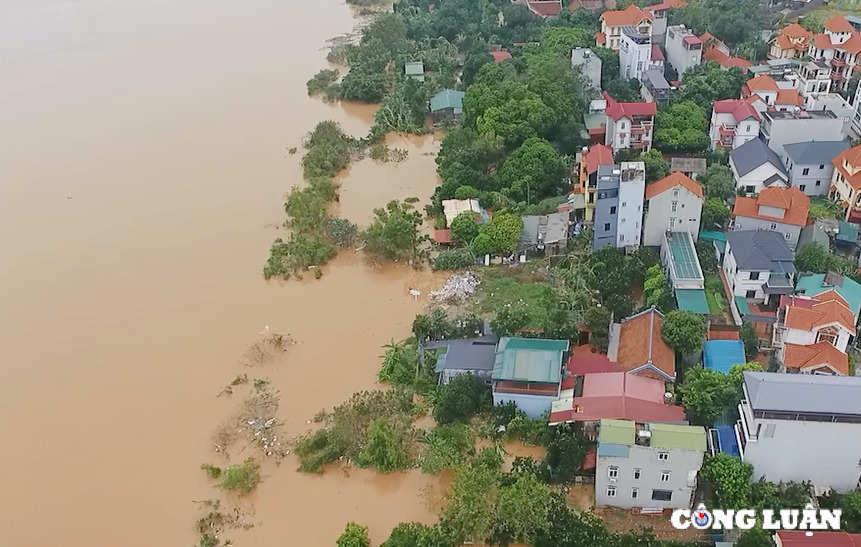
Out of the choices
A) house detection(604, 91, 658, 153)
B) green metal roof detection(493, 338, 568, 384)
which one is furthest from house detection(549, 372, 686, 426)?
house detection(604, 91, 658, 153)

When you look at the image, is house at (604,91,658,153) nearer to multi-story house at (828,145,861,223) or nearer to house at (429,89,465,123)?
multi-story house at (828,145,861,223)

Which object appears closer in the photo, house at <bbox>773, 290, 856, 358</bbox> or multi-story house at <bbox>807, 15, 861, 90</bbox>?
house at <bbox>773, 290, 856, 358</bbox>

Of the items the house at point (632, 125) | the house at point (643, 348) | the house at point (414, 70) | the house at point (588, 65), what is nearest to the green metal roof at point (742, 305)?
the house at point (643, 348)

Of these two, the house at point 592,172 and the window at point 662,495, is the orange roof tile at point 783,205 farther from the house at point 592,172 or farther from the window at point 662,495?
the window at point 662,495

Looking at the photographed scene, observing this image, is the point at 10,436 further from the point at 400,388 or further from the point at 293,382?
the point at 400,388

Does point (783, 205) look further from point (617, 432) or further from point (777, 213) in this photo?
point (617, 432)

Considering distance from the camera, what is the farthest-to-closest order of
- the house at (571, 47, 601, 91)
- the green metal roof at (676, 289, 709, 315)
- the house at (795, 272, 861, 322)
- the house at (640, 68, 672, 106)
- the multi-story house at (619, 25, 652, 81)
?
1. the multi-story house at (619, 25, 652, 81)
2. the house at (571, 47, 601, 91)
3. the house at (640, 68, 672, 106)
4. the green metal roof at (676, 289, 709, 315)
5. the house at (795, 272, 861, 322)

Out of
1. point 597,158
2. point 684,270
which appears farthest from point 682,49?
point 684,270
